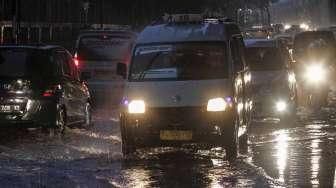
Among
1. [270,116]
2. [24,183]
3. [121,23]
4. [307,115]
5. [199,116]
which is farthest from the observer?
[121,23]

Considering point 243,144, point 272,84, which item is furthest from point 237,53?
point 272,84

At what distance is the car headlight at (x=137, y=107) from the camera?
40.0 feet

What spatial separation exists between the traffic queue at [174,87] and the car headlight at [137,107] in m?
0.01

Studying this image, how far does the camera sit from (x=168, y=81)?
12.3 meters

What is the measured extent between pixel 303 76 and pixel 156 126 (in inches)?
469

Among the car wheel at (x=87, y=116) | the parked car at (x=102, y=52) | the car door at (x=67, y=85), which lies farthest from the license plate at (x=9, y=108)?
the parked car at (x=102, y=52)

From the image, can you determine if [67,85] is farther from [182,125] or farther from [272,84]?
[272,84]

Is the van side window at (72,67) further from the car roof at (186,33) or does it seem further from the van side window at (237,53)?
the van side window at (237,53)

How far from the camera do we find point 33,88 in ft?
46.7

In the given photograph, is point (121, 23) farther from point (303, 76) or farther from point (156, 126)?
point (156, 126)

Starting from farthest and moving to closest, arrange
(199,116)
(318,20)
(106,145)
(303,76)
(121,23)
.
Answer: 1. (318,20)
2. (121,23)
3. (303,76)
4. (106,145)
5. (199,116)

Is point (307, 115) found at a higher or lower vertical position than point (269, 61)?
lower

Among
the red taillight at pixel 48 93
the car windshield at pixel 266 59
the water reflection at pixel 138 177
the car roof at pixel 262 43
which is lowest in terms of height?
the water reflection at pixel 138 177

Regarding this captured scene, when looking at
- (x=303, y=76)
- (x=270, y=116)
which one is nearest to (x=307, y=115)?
(x=270, y=116)
